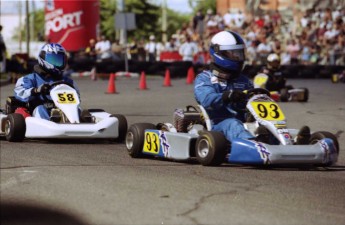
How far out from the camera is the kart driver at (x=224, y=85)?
9.50 meters

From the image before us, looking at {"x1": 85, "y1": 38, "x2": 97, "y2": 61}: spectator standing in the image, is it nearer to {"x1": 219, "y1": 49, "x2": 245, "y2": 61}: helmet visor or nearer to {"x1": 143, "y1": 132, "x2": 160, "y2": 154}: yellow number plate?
{"x1": 219, "y1": 49, "x2": 245, "y2": 61}: helmet visor

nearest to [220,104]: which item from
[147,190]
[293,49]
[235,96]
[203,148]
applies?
[235,96]

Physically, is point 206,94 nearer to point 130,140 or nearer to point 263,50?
point 130,140

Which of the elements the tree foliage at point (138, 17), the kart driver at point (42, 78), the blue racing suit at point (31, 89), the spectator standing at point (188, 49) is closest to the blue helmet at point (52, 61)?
the kart driver at point (42, 78)

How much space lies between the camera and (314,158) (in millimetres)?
9070

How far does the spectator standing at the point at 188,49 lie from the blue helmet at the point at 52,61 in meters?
22.3

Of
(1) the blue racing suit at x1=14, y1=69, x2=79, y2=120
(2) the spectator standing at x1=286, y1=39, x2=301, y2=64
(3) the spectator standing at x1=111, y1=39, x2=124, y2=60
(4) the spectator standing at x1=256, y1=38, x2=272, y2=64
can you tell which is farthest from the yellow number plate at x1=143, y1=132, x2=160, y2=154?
(3) the spectator standing at x1=111, y1=39, x2=124, y2=60

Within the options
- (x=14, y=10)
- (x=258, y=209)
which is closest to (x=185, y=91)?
(x=258, y=209)

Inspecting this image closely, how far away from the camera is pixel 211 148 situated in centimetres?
898

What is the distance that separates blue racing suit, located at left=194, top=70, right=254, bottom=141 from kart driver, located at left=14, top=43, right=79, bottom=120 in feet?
7.99

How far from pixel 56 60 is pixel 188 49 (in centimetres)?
2244

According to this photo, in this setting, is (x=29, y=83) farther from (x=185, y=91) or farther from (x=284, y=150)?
(x=185, y=91)

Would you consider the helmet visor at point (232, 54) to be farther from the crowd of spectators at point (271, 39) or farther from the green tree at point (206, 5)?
the green tree at point (206, 5)

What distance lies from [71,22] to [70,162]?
1049 inches
